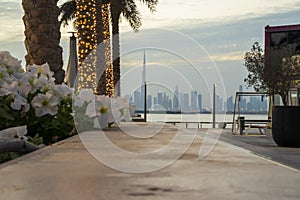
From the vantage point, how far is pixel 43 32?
5664 millimetres

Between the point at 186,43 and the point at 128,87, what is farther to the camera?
the point at 128,87

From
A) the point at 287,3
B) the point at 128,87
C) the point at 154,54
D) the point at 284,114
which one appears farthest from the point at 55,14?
the point at 287,3

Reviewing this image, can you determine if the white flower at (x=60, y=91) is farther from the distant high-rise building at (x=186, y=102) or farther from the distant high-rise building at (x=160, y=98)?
the distant high-rise building at (x=186, y=102)

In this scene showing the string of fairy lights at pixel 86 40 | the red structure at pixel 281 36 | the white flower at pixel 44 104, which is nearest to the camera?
the white flower at pixel 44 104

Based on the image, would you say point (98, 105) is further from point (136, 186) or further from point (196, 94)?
point (136, 186)

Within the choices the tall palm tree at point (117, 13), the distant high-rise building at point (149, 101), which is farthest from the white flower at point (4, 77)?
the tall palm tree at point (117, 13)

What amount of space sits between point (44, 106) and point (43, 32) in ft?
12.7

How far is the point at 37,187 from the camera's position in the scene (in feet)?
2.29

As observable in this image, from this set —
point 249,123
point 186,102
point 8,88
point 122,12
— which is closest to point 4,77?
point 8,88

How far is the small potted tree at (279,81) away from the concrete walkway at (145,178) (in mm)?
10237

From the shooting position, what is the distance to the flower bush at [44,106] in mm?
1883

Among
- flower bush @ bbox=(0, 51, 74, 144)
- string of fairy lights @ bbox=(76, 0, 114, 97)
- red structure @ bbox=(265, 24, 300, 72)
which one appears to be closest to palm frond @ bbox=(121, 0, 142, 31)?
red structure @ bbox=(265, 24, 300, 72)

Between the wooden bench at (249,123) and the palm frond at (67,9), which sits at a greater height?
the palm frond at (67,9)

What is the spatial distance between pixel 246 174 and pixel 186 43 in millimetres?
965
